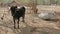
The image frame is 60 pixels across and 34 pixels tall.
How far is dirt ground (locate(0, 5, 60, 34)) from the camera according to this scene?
4176mm

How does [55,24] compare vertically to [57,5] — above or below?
below

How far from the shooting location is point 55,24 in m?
4.71

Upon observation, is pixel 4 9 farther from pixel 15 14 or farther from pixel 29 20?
pixel 15 14

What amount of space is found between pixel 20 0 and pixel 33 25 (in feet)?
6.29

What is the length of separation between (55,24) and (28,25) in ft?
2.31

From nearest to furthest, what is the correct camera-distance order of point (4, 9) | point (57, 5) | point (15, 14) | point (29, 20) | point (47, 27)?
point (15, 14) → point (47, 27) → point (29, 20) → point (4, 9) → point (57, 5)

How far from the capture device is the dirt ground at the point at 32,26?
4176 millimetres

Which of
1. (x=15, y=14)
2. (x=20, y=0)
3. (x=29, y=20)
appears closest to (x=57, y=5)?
(x=20, y=0)

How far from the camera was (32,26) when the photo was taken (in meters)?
4.51

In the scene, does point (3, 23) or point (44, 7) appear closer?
point (3, 23)

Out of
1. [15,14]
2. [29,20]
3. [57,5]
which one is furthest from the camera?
[57,5]

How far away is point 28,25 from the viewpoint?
4.57 metres

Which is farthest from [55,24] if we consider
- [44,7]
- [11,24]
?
[44,7]

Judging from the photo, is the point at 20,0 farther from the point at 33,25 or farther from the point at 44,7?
the point at 33,25
